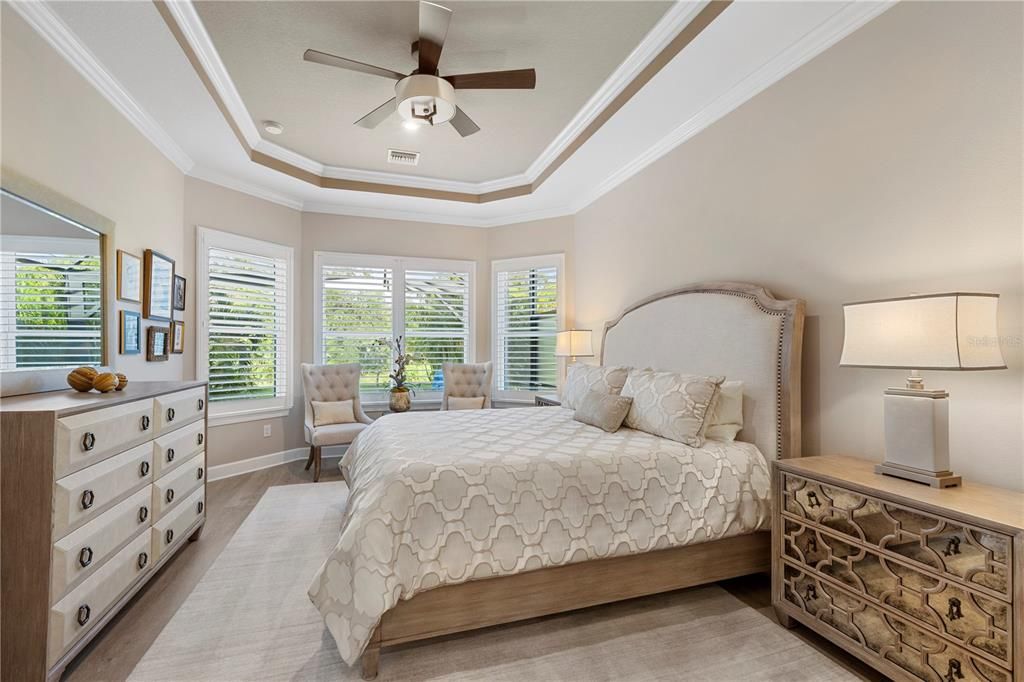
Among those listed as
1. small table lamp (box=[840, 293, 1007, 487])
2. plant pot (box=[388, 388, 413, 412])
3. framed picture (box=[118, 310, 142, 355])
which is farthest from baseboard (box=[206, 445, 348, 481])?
small table lamp (box=[840, 293, 1007, 487])

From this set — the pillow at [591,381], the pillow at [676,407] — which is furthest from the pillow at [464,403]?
the pillow at [676,407]

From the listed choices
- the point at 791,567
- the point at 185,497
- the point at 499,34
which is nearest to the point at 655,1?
the point at 499,34

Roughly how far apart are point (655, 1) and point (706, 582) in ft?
9.66

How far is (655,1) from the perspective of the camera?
2412mm

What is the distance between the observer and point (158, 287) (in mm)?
3521

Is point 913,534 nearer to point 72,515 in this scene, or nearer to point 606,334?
point 606,334

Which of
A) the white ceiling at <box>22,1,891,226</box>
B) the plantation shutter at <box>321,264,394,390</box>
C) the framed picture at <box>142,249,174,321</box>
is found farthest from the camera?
the plantation shutter at <box>321,264,394,390</box>

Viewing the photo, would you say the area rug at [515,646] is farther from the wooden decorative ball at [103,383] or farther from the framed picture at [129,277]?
the framed picture at [129,277]

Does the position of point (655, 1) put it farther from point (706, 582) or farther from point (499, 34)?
point (706, 582)

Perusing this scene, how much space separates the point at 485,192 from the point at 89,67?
3.34 metres

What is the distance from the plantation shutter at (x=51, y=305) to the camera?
1996 mm

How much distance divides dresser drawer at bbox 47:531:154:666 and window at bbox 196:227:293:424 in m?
2.36

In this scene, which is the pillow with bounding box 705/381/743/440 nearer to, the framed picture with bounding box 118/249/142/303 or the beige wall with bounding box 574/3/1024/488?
the beige wall with bounding box 574/3/1024/488

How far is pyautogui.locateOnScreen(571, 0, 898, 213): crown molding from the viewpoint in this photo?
7.30 feet
